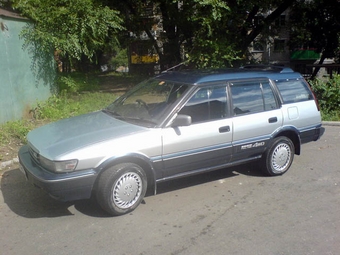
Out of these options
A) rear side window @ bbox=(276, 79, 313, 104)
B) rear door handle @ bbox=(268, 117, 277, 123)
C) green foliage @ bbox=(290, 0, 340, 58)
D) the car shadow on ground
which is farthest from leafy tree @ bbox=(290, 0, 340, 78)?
the car shadow on ground

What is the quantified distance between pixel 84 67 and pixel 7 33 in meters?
17.8

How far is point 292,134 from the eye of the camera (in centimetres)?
580

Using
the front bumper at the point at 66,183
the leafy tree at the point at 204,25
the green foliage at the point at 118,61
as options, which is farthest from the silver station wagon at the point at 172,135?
the green foliage at the point at 118,61

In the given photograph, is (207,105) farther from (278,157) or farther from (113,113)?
(278,157)

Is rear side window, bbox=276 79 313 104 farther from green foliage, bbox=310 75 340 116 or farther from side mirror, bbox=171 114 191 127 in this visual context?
green foliage, bbox=310 75 340 116

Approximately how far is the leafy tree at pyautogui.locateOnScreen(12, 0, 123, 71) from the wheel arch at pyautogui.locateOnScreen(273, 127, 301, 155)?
5768mm

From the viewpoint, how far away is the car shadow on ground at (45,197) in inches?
178

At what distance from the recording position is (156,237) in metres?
3.93

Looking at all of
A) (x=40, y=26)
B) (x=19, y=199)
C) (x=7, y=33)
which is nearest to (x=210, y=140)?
(x=19, y=199)

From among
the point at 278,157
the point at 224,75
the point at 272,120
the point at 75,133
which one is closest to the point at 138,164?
the point at 75,133

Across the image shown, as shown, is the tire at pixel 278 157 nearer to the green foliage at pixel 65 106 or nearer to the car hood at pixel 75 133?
the car hood at pixel 75 133

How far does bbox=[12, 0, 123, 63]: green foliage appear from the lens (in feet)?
28.6

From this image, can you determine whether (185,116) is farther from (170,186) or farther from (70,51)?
(70,51)

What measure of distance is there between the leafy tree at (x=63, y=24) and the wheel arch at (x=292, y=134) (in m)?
5.77
